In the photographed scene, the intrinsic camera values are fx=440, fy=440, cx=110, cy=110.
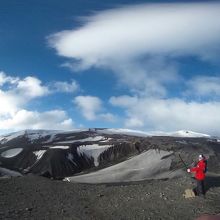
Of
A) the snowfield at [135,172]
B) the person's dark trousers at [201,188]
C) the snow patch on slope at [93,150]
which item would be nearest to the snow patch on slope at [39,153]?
the snow patch on slope at [93,150]

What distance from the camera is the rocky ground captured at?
13.9m

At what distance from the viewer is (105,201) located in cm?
1591

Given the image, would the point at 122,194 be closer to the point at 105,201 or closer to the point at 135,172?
the point at 105,201

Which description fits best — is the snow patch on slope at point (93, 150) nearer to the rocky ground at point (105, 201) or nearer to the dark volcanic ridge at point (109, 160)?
the dark volcanic ridge at point (109, 160)

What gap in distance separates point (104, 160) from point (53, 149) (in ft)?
15.6

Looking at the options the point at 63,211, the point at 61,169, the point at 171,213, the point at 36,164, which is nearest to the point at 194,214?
the point at 171,213

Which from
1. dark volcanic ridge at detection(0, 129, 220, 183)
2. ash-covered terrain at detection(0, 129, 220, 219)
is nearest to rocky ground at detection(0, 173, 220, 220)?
ash-covered terrain at detection(0, 129, 220, 219)

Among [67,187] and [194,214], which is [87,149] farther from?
[194,214]

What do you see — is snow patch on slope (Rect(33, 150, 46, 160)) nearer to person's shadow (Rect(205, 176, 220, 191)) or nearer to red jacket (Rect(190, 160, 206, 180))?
person's shadow (Rect(205, 176, 220, 191))

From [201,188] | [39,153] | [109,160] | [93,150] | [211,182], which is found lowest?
[201,188]

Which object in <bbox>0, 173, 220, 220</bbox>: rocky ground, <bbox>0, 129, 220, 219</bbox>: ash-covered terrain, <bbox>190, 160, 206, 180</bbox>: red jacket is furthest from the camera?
<bbox>190, 160, 206, 180</bbox>: red jacket

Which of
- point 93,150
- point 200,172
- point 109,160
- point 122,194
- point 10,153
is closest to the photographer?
point 200,172

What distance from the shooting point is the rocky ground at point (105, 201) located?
45.6 feet

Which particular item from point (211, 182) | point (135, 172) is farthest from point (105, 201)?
point (135, 172)
